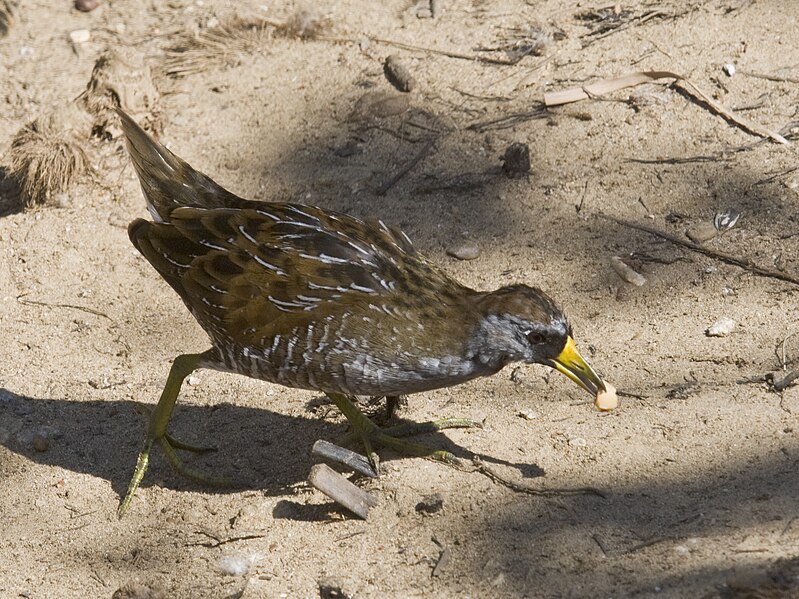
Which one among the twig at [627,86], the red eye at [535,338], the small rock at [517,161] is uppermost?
the red eye at [535,338]

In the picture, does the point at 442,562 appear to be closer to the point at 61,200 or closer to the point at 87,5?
the point at 61,200

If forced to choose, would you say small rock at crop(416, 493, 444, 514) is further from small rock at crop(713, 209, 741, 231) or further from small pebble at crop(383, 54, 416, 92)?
small pebble at crop(383, 54, 416, 92)

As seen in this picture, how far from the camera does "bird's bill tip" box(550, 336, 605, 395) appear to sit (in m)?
5.01

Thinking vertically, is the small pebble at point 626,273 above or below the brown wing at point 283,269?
below

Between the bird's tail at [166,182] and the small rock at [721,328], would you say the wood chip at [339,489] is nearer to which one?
the bird's tail at [166,182]

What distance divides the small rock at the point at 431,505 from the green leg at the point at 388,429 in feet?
1.59

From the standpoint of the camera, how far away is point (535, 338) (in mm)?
4941

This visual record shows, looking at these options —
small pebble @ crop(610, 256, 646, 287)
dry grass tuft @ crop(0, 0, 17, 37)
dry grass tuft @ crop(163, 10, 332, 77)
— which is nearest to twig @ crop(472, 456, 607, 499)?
small pebble @ crop(610, 256, 646, 287)

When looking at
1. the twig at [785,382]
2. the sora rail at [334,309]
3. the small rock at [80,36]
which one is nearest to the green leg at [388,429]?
the sora rail at [334,309]

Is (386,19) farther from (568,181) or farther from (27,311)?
(27,311)

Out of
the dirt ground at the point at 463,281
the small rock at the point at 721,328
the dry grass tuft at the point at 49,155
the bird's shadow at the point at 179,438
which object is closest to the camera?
the dirt ground at the point at 463,281

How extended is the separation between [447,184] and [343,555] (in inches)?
122

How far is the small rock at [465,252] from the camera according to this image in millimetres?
6789

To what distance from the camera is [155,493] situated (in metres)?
5.75
